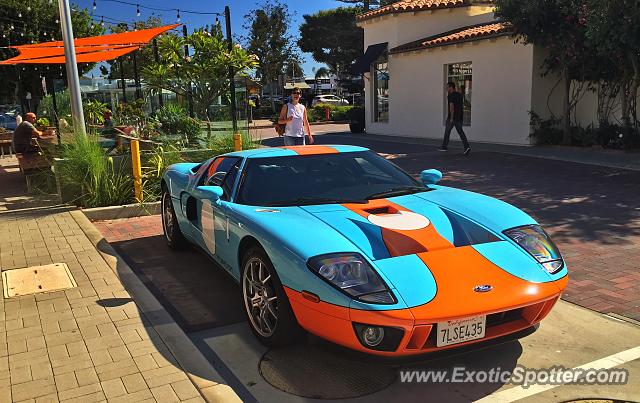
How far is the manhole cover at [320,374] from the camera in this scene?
3.11 m

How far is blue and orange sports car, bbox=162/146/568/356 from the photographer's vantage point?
290 centimetres

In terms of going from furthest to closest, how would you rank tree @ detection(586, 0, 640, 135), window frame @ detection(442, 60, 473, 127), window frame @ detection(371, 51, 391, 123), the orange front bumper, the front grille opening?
1. window frame @ detection(371, 51, 391, 123)
2. window frame @ detection(442, 60, 473, 127)
3. tree @ detection(586, 0, 640, 135)
4. the front grille opening
5. the orange front bumper

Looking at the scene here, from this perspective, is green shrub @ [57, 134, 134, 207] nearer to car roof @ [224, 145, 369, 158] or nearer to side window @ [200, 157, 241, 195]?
side window @ [200, 157, 241, 195]

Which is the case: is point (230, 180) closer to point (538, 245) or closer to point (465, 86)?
point (538, 245)

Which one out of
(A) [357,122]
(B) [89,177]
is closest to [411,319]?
(B) [89,177]

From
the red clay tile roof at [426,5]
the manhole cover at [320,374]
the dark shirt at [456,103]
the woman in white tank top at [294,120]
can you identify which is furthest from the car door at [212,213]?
the red clay tile roof at [426,5]

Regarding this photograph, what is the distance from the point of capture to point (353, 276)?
9.97 feet

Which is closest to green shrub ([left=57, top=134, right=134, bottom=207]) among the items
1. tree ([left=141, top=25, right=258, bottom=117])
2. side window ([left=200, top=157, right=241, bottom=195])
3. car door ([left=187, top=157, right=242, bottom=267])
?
car door ([left=187, top=157, right=242, bottom=267])

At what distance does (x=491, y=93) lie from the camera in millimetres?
16156

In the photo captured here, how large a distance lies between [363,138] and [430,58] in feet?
12.3

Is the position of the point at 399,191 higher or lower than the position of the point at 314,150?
lower

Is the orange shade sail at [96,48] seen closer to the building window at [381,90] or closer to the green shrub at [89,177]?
the green shrub at [89,177]

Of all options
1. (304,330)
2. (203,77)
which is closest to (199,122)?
(203,77)

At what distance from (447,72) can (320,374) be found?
52.8 feet
